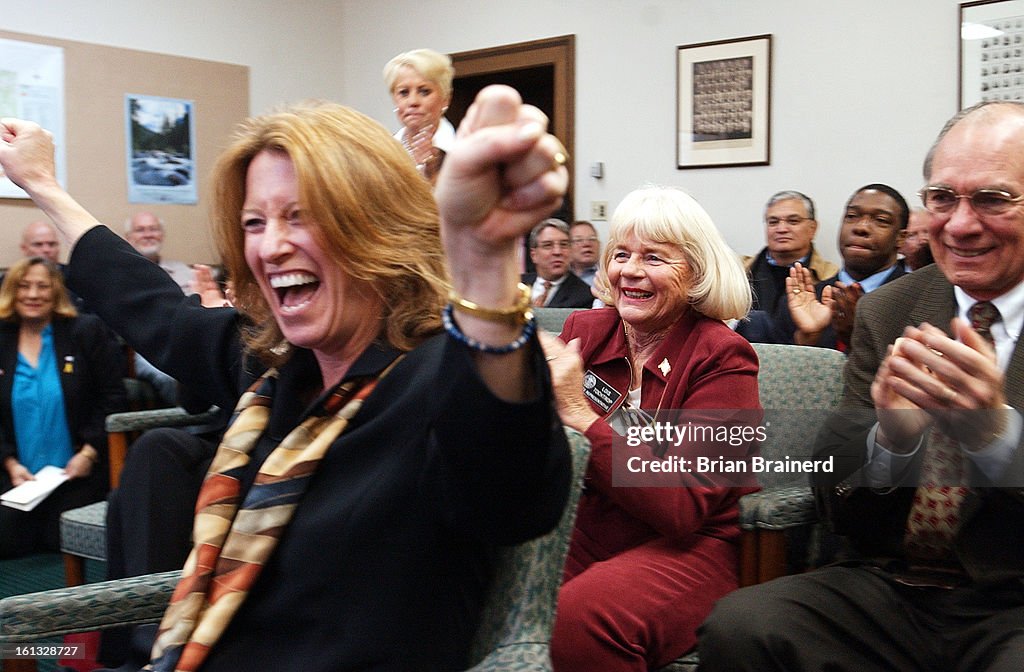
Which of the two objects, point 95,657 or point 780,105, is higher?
point 780,105

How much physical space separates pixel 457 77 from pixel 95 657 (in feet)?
18.4

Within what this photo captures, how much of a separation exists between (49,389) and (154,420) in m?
1.52

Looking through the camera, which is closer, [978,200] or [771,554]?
[978,200]

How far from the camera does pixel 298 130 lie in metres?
1.15

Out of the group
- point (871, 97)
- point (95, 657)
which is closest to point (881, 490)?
point (95, 657)

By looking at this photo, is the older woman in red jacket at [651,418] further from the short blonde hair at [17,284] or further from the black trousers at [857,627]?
the short blonde hair at [17,284]

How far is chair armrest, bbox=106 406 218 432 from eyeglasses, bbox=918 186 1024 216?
2.00 meters

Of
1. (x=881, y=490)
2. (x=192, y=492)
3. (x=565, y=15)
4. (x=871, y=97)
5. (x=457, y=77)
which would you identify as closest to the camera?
(x=881, y=490)

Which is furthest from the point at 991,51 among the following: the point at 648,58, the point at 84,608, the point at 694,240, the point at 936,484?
the point at 84,608

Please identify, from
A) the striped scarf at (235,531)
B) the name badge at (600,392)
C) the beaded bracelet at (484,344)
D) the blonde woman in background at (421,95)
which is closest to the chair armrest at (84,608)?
the striped scarf at (235,531)

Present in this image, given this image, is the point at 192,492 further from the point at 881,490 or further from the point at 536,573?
the point at 881,490

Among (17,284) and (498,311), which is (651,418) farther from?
(17,284)

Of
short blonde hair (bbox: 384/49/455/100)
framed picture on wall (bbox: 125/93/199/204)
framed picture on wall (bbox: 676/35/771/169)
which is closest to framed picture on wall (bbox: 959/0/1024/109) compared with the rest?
framed picture on wall (bbox: 676/35/771/169)

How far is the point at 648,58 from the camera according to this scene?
5.59 metres
